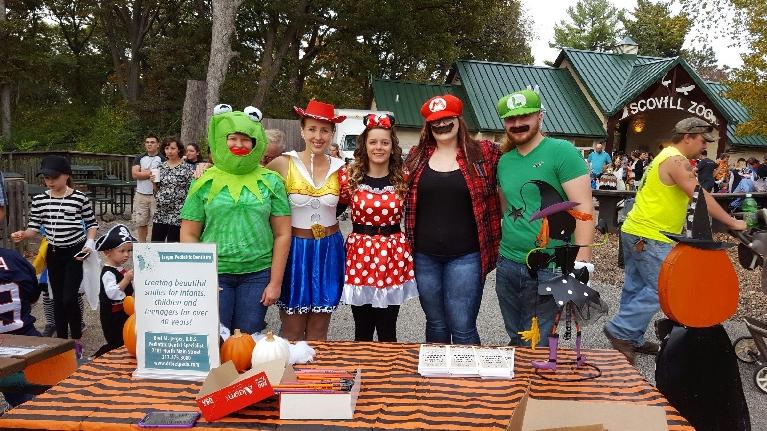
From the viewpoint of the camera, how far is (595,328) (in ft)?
17.8

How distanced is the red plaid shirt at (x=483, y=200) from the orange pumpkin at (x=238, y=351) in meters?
1.23

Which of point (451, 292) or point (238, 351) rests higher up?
point (451, 292)

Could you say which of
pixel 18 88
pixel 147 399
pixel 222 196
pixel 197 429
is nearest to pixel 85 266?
pixel 222 196

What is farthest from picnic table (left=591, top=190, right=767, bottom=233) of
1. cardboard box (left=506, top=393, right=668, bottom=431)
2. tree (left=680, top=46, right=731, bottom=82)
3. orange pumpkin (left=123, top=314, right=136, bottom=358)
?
tree (left=680, top=46, right=731, bottom=82)

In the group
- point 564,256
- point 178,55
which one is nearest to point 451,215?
point 564,256

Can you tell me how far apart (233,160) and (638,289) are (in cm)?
305

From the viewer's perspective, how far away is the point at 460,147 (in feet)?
10.4

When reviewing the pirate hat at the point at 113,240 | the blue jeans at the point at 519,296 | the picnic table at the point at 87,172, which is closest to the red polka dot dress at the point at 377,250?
the blue jeans at the point at 519,296

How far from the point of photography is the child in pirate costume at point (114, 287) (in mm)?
3781

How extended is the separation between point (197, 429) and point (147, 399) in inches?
11.9

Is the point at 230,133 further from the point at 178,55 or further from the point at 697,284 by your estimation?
the point at 178,55

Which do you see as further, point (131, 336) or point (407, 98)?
point (407, 98)

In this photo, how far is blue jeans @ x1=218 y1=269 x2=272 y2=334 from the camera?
3.03 metres

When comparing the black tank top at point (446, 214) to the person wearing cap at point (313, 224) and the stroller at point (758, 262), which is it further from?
the stroller at point (758, 262)
